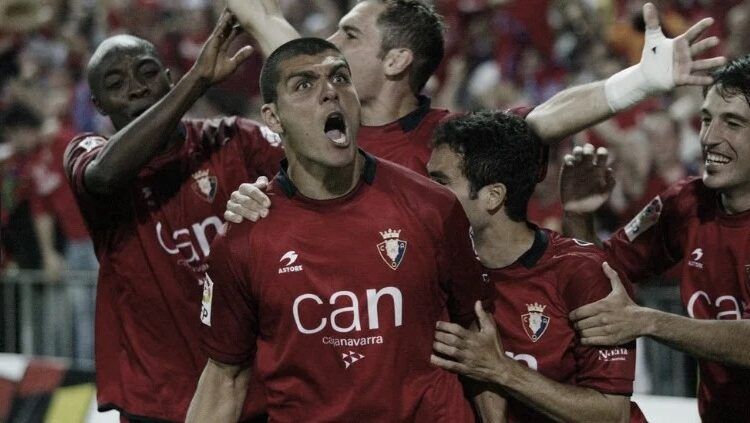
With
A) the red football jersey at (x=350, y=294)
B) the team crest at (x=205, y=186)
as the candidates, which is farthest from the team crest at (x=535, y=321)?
the team crest at (x=205, y=186)

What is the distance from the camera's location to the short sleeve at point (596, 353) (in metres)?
4.14

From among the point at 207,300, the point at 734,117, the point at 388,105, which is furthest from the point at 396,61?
the point at 207,300

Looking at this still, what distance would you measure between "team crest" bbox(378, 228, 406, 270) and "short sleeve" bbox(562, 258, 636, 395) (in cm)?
63

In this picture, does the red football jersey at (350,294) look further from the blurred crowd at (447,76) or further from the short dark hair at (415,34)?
the blurred crowd at (447,76)

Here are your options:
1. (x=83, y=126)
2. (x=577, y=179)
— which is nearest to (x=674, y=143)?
(x=577, y=179)

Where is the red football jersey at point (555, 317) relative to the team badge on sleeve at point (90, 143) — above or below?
below

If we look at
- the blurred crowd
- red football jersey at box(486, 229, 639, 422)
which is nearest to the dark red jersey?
red football jersey at box(486, 229, 639, 422)

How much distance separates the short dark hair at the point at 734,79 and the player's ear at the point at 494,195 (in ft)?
3.34

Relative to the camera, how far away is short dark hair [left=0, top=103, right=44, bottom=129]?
10070 millimetres

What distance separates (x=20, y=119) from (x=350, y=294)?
22.3 feet

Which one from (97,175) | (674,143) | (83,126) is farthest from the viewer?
(83,126)

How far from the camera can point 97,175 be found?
490 cm

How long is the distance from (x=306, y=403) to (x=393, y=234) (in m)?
0.60

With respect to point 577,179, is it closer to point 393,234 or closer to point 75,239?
point 393,234
